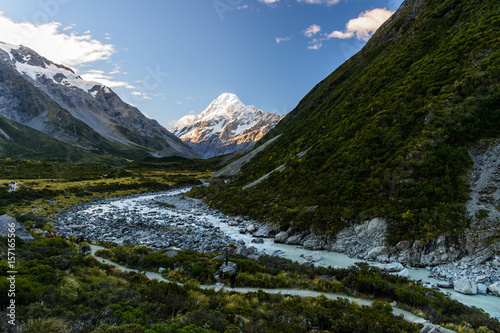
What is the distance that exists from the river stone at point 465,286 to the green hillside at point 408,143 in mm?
5331

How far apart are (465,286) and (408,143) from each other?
18.6m

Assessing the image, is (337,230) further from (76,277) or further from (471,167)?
(76,277)

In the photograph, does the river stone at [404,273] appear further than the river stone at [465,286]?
Yes

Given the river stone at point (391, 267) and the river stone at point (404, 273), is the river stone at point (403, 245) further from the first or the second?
the river stone at point (404, 273)

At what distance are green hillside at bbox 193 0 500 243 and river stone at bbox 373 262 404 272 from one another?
126 inches

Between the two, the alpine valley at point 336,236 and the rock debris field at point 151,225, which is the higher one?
the alpine valley at point 336,236

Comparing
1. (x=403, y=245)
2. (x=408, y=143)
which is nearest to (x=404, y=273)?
(x=403, y=245)

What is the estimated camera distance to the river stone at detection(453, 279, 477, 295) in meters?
16.6

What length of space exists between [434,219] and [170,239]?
28764 millimetres

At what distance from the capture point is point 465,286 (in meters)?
16.9

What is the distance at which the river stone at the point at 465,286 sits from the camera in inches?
A: 655

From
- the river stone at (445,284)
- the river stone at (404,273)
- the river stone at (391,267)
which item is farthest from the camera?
the river stone at (391,267)

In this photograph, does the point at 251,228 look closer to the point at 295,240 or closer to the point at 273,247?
the point at 273,247

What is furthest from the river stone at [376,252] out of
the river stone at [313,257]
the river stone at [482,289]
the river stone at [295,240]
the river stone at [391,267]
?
the river stone at [295,240]
